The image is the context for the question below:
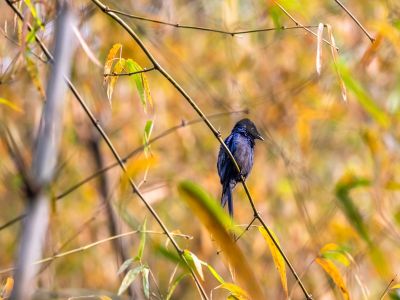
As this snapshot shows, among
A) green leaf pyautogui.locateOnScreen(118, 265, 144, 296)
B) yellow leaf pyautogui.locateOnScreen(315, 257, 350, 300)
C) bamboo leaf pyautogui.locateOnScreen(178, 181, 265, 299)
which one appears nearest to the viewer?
bamboo leaf pyautogui.locateOnScreen(178, 181, 265, 299)

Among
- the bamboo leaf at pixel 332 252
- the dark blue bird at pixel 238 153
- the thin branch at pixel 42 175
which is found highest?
the dark blue bird at pixel 238 153

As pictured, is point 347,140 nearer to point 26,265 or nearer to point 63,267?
point 63,267

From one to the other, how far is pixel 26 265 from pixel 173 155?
4.20 meters

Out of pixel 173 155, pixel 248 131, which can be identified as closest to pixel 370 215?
pixel 248 131

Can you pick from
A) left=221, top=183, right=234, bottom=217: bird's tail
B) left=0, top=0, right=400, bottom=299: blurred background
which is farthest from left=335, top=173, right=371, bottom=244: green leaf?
left=0, top=0, right=400, bottom=299: blurred background

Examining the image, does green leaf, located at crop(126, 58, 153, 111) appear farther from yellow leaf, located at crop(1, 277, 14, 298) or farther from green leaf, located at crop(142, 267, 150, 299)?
yellow leaf, located at crop(1, 277, 14, 298)

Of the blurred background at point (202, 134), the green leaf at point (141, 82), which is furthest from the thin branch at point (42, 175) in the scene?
the blurred background at point (202, 134)

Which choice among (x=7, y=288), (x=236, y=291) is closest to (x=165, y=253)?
(x=236, y=291)

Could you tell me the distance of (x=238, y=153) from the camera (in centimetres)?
336

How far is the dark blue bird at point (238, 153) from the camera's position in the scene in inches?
126

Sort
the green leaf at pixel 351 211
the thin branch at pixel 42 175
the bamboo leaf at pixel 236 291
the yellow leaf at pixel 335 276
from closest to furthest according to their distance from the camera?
the thin branch at pixel 42 175 < the green leaf at pixel 351 211 < the bamboo leaf at pixel 236 291 < the yellow leaf at pixel 335 276

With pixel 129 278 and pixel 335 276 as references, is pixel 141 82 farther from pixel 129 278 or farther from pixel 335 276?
pixel 335 276

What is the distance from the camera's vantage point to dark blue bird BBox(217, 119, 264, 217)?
10.5ft

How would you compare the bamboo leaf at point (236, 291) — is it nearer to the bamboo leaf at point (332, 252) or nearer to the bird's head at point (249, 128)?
the bamboo leaf at point (332, 252)
